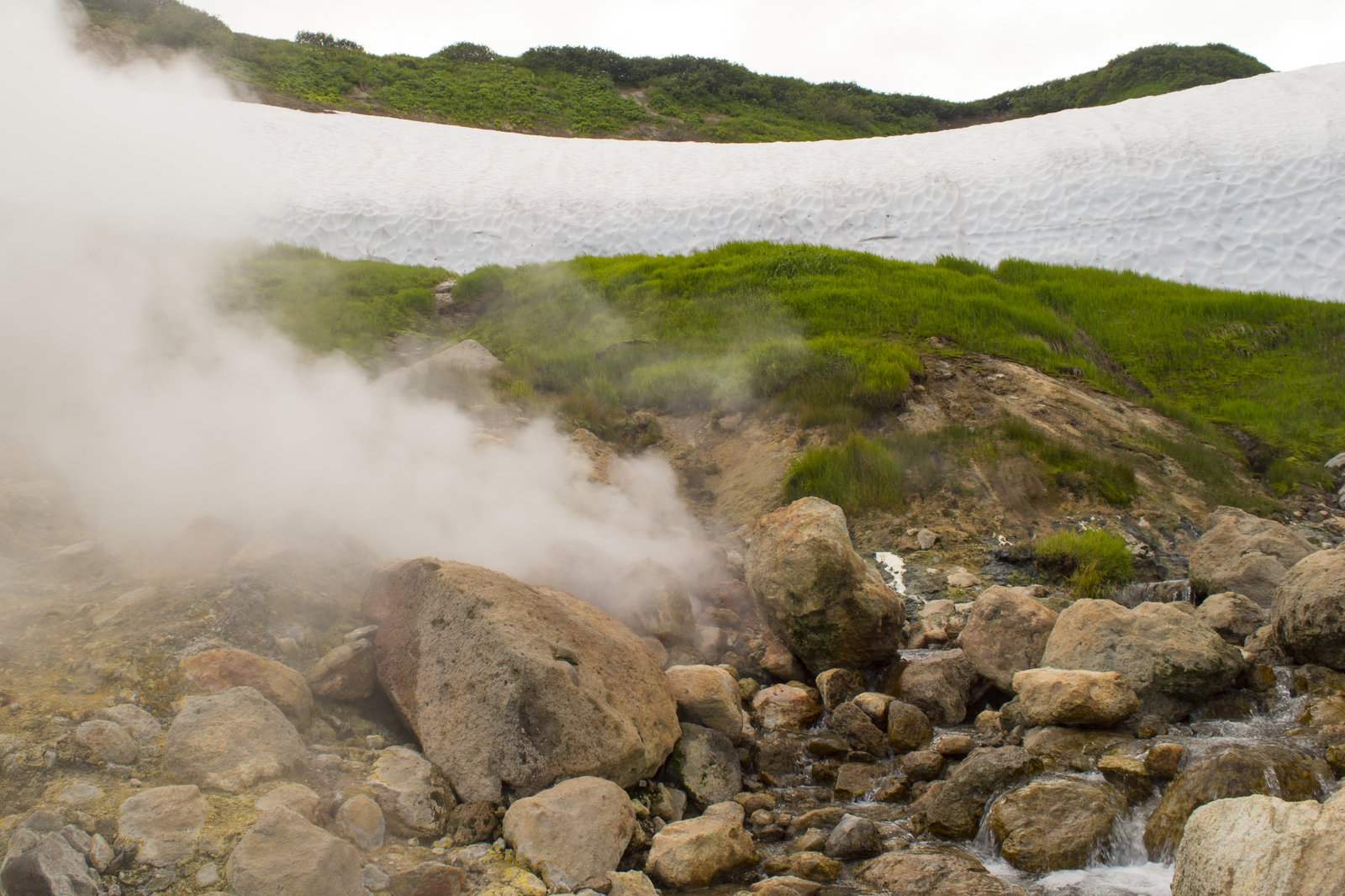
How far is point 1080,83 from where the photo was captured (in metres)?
29.8

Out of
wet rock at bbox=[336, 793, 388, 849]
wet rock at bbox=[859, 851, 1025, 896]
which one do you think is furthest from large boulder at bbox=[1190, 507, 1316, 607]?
wet rock at bbox=[336, 793, 388, 849]

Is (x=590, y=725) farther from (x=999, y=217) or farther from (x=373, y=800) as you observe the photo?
(x=999, y=217)

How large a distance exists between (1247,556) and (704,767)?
3835 millimetres

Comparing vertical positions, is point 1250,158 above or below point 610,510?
above

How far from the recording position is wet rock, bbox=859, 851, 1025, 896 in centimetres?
284

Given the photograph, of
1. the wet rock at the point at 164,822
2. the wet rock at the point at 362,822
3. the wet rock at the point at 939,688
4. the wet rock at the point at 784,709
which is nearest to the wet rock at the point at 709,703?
the wet rock at the point at 784,709

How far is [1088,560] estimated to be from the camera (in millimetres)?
5676

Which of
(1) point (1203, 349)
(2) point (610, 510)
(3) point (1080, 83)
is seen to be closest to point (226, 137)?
(2) point (610, 510)

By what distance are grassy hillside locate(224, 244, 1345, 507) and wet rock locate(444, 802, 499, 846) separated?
4156 mm

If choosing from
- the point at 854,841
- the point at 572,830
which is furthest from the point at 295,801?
the point at 854,841

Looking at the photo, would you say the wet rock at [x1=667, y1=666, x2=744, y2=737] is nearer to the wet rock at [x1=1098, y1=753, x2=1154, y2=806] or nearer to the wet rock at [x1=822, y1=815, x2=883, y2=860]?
the wet rock at [x1=822, y1=815, x2=883, y2=860]

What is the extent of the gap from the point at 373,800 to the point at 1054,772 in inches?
110

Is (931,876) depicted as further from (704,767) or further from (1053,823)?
(704,767)

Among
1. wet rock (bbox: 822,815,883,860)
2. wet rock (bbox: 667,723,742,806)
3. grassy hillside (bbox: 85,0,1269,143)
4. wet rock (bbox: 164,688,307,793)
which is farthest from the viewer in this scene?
grassy hillside (bbox: 85,0,1269,143)
